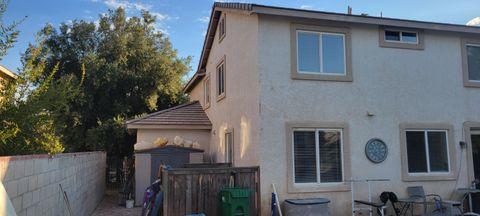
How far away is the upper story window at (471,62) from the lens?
11.6m

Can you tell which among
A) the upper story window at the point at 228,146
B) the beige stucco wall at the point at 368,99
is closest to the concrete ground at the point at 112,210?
the upper story window at the point at 228,146

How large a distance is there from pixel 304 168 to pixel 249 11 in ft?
13.6

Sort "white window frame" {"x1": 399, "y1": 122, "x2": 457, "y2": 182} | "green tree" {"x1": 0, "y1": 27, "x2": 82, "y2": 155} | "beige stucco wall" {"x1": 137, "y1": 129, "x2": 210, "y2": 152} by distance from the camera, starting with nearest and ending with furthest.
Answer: "green tree" {"x1": 0, "y1": 27, "x2": 82, "y2": 155}, "white window frame" {"x1": 399, "y1": 122, "x2": 457, "y2": 182}, "beige stucco wall" {"x1": 137, "y1": 129, "x2": 210, "y2": 152}

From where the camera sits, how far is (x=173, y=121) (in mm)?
15422

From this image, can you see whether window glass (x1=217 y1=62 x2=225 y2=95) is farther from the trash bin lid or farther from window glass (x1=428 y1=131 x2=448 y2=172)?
window glass (x1=428 y1=131 x2=448 y2=172)

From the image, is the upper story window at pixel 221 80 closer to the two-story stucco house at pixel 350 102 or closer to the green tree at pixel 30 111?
the two-story stucco house at pixel 350 102

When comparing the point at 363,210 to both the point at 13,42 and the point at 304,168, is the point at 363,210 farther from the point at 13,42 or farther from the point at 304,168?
the point at 13,42

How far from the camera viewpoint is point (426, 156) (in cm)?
1091

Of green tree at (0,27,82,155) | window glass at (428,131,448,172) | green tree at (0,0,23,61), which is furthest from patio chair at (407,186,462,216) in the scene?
green tree at (0,0,23,61)

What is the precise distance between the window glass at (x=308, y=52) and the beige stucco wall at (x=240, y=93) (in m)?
1.18

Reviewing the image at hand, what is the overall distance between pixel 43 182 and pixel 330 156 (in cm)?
668

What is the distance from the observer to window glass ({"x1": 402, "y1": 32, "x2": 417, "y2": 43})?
36.8 feet

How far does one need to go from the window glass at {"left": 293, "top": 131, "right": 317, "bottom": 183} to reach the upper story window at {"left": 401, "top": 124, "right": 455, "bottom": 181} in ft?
8.51

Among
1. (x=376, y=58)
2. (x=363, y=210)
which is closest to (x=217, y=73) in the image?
(x=376, y=58)
